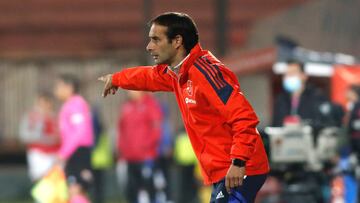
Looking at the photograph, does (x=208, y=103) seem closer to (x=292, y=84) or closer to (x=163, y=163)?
(x=292, y=84)

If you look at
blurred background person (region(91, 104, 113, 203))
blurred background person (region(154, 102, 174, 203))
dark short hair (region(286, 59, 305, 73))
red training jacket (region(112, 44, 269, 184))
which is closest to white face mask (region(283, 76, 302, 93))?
dark short hair (region(286, 59, 305, 73))

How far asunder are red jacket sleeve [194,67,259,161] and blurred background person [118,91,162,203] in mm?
8291

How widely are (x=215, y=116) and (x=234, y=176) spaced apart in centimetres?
41

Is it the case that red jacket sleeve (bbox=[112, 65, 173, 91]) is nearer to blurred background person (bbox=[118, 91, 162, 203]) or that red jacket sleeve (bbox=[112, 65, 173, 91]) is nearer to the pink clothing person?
the pink clothing person

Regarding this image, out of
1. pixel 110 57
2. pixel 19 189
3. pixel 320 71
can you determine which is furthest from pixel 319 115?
pixel 110 57

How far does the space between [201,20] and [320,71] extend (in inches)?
269

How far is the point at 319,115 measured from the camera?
1261 centimetres

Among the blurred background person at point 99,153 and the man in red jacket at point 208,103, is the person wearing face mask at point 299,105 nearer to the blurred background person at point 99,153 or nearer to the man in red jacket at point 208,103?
the blurred background person at point 99,153

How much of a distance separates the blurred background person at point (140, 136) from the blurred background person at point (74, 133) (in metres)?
1.94

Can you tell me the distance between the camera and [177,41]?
7203mm

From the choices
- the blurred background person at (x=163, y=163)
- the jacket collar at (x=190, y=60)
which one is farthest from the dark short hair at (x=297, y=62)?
the jacket collar at (x=190, y=60)

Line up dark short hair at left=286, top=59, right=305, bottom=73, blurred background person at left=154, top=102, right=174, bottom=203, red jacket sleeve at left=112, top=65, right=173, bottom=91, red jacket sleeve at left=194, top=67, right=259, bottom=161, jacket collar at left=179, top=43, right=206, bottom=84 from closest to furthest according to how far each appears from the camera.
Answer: red jacket sleeve at left=194, top=67, right=259, bottom=161, jacket collar at left=179, top=43, right=206, bottom=84, red jacket sleeve at left=112, top=65, right=173, bottom=91, dark short hair at left=286, top=59, right=305, bottom=73, blurred background person at left=154, top=102, right=174, bottom=203

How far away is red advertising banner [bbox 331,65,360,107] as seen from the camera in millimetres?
14133

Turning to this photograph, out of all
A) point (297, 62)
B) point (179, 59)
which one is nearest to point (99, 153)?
point (297, 62)
